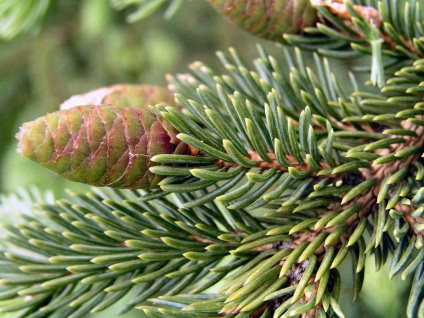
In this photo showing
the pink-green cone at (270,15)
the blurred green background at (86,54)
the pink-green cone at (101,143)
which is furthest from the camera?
the blurred green background at (86,54)

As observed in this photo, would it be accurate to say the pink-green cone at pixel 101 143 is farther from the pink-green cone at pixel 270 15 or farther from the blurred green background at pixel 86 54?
the blurred green background at pixel 86 54

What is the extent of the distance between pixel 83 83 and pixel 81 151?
147 cm

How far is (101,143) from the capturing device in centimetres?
52

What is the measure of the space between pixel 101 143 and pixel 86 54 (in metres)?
1.62

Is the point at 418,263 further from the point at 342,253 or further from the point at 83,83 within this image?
the point at 83,83

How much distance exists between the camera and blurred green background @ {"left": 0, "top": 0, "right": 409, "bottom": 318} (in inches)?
59.2

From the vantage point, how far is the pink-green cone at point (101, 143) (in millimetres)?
505

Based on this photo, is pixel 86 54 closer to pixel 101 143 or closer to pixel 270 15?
pixel 270 15

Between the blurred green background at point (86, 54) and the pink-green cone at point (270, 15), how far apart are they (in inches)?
32.7

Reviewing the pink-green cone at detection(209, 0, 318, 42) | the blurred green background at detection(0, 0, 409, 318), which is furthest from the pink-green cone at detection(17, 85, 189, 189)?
the blurred green background at detection(0, 0, 409, 318)

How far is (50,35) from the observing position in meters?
1.74

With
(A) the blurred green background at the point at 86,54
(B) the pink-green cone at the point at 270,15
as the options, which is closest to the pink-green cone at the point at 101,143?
(B) the pink-green cone at the point at 270,15

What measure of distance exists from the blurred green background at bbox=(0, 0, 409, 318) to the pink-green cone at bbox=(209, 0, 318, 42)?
2.73ft

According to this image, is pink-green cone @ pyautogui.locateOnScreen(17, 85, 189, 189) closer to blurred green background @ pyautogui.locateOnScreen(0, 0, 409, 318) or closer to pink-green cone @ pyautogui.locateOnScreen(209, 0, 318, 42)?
pink-green cone @ pyautogui.locateOnScreen(209, 0, 318, 42)
